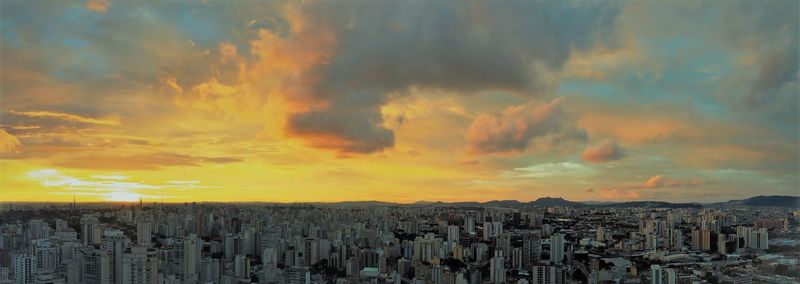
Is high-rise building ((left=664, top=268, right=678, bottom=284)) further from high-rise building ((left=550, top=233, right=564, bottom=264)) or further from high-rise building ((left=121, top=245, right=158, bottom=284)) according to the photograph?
high-rise building ((left=121, top=245, right=158, bottom=284))

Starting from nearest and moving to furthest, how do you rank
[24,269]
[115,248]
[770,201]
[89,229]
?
[770,201] < [24,269] < [115,248] < [89,229]

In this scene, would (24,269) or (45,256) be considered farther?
(45,256)

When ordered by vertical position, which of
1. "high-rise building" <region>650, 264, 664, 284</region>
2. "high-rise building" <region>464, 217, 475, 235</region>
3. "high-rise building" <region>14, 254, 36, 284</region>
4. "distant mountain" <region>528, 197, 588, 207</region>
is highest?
"distant mountain" <region>528, 197, 588, 207</region>

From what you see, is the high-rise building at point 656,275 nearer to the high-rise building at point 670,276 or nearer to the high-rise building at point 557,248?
the high-rise building at point 670,276

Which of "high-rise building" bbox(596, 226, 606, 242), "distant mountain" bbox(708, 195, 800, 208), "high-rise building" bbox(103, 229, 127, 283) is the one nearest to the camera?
"distant mountain" bbox(708, 195, 800, 208)

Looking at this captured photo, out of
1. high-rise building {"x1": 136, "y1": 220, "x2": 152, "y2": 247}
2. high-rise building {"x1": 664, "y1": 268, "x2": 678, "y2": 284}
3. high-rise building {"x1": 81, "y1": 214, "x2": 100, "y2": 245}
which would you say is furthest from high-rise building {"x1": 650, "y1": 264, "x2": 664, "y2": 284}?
high-rise building {"x1": 81, "y1": 214, "x2": 100, "y2": 245}

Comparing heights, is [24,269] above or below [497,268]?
above

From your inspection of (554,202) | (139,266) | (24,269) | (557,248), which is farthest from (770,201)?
(24,269)

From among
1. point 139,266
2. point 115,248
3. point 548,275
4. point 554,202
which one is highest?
point 554,202

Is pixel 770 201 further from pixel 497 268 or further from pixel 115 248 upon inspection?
pixel 115 248

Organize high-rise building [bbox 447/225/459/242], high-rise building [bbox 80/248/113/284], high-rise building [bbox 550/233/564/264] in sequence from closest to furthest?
1. high-rise building [bbox 80/248/113/284]
2. high-rise building [bbox 550/233/564/264]
3. high-rise building [bbox 447/225/459/242]

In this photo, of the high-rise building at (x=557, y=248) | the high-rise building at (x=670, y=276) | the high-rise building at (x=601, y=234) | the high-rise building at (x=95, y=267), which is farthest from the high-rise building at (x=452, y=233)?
the high-rise building at (x=95, y=267)
